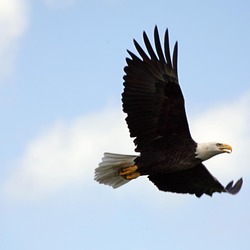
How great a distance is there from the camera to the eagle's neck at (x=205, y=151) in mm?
11977

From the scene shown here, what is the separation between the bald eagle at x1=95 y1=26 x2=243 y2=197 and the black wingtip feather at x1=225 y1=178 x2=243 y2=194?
970mm

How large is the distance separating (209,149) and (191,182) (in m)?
0.98

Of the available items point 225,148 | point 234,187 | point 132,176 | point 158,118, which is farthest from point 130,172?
point 234,187

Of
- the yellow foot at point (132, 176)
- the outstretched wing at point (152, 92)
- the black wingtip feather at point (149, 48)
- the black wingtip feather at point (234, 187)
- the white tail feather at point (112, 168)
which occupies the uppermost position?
the black wingtip feather at point (149, 48)

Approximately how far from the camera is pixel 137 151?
12.1 meters

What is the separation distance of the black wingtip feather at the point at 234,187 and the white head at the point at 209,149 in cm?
109

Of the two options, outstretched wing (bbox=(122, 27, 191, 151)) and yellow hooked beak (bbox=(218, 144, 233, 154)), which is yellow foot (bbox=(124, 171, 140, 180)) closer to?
outstretched wing (bbox=(122, 27, 191, 151))

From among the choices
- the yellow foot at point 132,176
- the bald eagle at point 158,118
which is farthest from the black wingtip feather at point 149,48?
the yellow foot at point 132,176

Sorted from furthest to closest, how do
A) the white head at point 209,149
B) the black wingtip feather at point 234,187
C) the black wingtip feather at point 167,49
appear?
the black wingtip feather at point 234,187
the white head at point 209,149
the black wingtip feather at point 167,49

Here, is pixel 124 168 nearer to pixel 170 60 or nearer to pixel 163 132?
pixel 163 132

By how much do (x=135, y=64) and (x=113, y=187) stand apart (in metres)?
1.83

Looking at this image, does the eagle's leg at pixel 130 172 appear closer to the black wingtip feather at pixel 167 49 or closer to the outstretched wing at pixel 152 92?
the outstretched wing at pixel 152 92

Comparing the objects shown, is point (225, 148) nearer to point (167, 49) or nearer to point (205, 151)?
point (205, 151)

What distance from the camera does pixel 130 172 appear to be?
1234 cm
